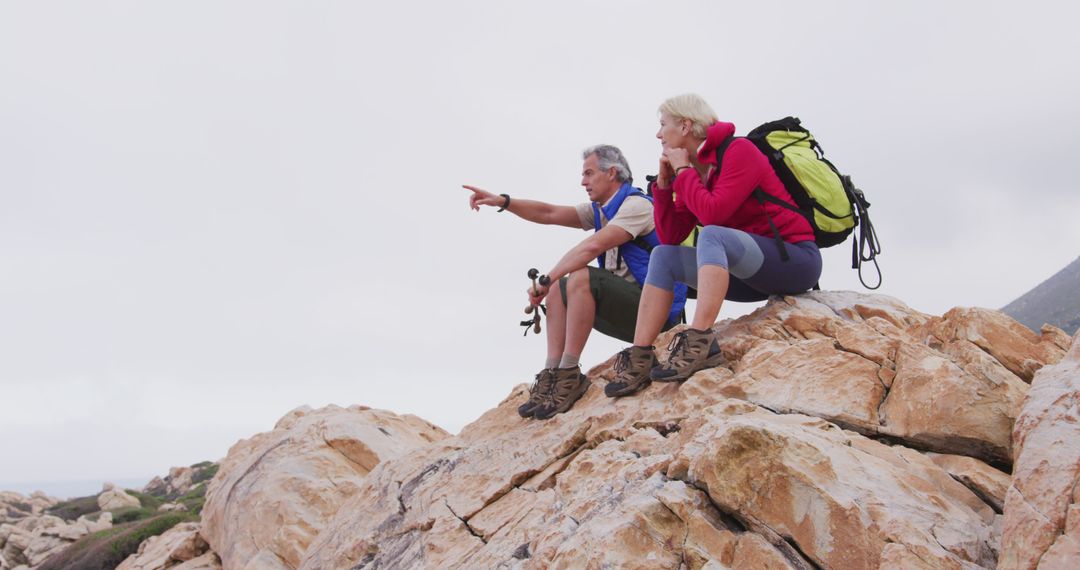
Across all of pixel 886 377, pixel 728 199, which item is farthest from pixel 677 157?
pixel 886 377

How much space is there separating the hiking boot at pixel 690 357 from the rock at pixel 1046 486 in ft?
7.95

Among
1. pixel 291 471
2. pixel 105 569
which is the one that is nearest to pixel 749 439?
pixel 291 471

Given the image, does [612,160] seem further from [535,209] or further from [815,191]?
[815,191]

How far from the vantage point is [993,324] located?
6.14m

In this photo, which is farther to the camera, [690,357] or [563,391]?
[563,391]

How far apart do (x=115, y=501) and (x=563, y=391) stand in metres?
36.0

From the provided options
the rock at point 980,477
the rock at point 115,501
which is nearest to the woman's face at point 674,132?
the rock at point 980,477

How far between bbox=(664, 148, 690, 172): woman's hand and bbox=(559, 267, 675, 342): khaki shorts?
49.8 inches

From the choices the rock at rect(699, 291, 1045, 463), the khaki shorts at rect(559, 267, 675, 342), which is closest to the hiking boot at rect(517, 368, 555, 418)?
the khaki shorts at rect(559, 267, 675, 342)

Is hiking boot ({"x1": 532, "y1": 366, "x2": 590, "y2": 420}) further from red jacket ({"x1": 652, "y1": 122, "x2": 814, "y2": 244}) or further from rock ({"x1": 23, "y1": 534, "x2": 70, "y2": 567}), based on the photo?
rock ({"x1": 23, "y1": 534, "x2": 70, "y2": 567})

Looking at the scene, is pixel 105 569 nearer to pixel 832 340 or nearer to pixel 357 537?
pixel 357 537

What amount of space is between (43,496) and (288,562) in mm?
46286

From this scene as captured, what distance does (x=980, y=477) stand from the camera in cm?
463

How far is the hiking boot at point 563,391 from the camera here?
7.46 meters
